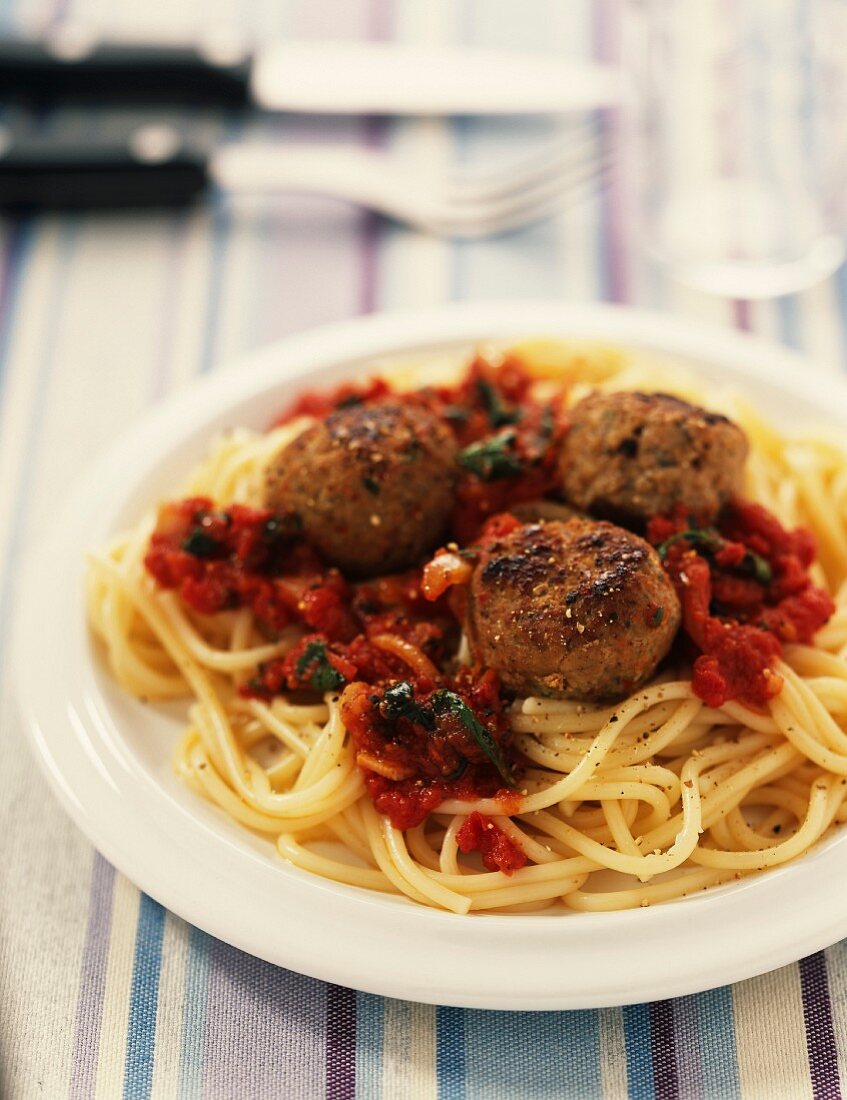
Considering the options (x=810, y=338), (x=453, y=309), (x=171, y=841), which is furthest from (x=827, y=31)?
(x=171, y=841)

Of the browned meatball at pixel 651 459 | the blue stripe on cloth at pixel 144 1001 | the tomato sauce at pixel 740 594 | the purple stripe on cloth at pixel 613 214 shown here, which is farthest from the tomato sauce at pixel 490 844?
the purple stripe on cloth at pixel 613 214

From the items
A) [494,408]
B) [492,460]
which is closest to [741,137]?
[494,408]

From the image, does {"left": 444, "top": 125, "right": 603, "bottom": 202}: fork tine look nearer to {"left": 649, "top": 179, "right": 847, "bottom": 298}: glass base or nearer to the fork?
the fork

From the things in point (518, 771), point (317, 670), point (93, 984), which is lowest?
point (93, 984)

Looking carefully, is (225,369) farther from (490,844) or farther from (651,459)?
(490,844)

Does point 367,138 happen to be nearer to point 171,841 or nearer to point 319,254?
point 319,254

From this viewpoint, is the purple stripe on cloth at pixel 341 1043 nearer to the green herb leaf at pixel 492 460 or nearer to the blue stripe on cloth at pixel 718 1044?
the blue stripe on cloth at pixel 718 1044
